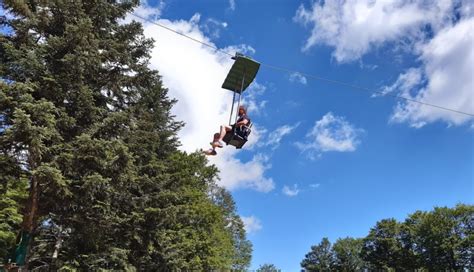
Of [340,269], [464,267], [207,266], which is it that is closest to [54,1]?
[207,266]

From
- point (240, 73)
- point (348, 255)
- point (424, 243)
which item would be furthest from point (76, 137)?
point (348, 255)

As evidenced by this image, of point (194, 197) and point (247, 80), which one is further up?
point (194, 197)

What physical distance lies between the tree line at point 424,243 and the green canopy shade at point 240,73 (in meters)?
45.9

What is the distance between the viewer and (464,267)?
46312 mm

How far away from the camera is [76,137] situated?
39.4 feet

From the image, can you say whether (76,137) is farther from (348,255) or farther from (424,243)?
(348,255)

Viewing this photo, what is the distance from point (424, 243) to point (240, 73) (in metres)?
49.1

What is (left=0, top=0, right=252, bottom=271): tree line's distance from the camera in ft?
37.8

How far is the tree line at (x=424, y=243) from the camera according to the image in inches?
1847

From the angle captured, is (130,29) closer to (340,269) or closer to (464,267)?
(464,267)

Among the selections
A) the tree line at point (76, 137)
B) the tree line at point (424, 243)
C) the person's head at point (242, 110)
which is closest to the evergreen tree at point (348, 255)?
the tree line at point (424, 243)

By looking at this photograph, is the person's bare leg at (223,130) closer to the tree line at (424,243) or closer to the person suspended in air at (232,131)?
the person suspended in air at (232,131)

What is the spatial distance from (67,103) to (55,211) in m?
3.68

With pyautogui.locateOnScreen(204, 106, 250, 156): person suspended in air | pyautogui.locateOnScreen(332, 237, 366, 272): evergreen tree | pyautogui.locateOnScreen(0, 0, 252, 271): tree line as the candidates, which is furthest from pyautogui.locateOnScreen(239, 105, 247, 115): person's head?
pyautogui.locateOnScreen(332, 237, 366, 272): evergreen tree
